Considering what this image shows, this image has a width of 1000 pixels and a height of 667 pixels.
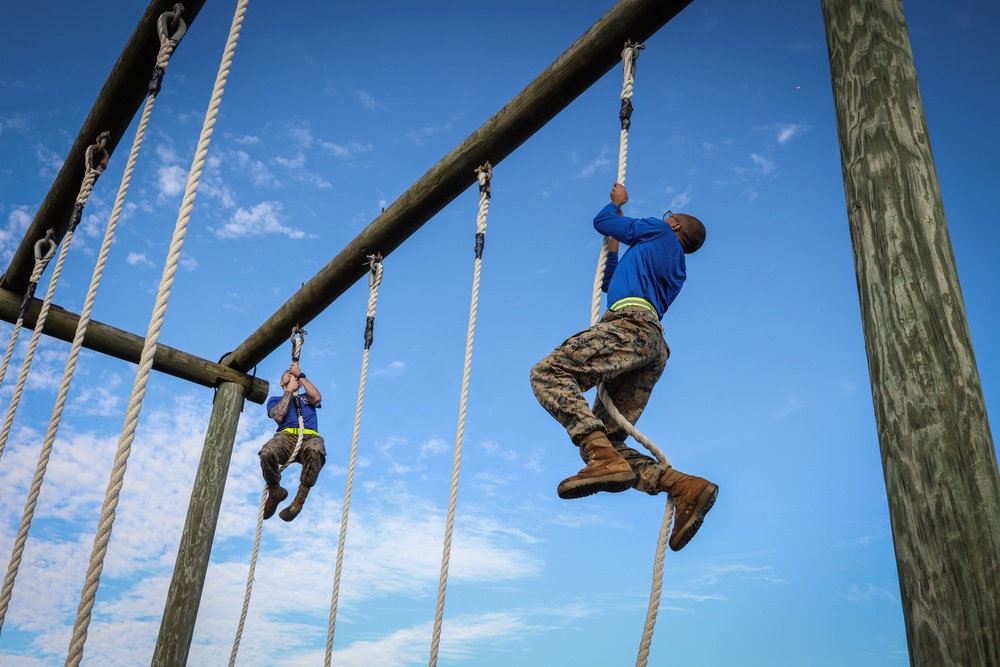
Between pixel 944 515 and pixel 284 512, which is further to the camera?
pixel 284 512

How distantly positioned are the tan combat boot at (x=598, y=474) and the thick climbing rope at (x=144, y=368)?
144 cm

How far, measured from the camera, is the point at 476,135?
4.45 meters

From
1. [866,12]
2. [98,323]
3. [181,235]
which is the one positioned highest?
[98,323]

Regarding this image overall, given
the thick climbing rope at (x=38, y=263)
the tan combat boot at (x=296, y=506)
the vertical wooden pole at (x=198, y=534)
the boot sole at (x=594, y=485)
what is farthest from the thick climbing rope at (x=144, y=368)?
the vertical wooden pole at (x=198, y=534)

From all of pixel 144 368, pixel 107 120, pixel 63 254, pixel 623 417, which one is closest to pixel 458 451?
pixel 623 417

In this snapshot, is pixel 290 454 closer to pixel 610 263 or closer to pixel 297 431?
pixel 297 431

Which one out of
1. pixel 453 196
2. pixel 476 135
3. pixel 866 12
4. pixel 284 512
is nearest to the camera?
pixel 866 12

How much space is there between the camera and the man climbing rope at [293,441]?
5816 millimetres

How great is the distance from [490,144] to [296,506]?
3.13 meters

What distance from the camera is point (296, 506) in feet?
19.2

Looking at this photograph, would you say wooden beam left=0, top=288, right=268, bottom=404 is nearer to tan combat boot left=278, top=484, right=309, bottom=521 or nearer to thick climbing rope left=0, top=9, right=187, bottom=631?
tan combat boot left=278, top=484, right=309, bottom=521

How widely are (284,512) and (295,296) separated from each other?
1609mm

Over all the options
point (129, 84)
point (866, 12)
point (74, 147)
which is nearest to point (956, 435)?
point (866, 12)

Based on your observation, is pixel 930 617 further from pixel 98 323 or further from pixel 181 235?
pixel 98 323
